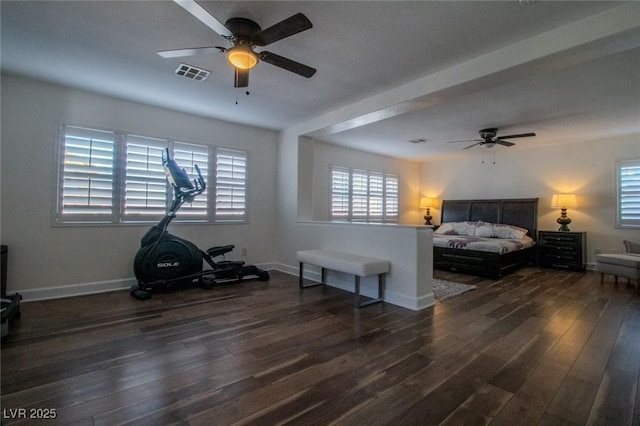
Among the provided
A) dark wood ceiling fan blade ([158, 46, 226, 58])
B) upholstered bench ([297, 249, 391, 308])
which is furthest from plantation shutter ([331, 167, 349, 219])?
dark wood ceiling fan blade ([158, 46, 226, 58])

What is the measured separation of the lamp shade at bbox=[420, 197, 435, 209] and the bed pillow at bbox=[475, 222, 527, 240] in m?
1.59

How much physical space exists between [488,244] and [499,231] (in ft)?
4.28

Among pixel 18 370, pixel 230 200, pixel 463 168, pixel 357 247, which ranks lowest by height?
pixel 18 370

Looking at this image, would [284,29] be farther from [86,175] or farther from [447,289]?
[447,289]

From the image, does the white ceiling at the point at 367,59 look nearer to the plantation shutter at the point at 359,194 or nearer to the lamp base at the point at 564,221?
the lamp base at the point at 564,221

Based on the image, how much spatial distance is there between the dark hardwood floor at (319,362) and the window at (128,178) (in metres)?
1.20

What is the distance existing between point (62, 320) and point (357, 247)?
335 cm

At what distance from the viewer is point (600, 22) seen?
7.29ft

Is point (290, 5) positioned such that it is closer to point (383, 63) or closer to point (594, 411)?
point (383, 63)

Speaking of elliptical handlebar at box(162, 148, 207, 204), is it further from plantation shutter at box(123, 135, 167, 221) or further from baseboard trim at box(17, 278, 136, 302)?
baseboard trim at box(17, 278, 136, 302)

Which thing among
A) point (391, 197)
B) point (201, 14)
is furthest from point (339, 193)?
point (201, 14)

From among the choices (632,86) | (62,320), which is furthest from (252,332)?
(632,86)

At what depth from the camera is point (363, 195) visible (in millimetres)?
7125

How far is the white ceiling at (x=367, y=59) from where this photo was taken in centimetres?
227
